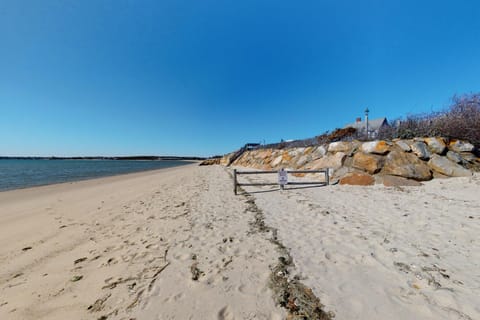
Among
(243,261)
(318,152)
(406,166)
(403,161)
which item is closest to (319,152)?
(318,152)

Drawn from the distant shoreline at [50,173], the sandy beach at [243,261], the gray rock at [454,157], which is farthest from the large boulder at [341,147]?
the distant shoreline at [50,173]

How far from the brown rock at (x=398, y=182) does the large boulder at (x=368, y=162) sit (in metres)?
0.59

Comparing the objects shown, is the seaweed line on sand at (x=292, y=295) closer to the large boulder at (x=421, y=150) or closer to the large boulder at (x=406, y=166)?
the large boulder at (x=406, y=166)

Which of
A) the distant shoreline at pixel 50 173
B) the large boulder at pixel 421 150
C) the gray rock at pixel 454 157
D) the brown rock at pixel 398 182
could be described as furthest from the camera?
A: the distant shoreline at pixel 50 173

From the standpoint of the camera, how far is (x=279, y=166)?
13586 mm

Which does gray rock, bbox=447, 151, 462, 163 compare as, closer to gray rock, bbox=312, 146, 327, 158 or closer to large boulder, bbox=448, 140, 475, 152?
large boulder, bbox=448, 140, 475, 152

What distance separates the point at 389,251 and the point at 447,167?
24.6 feet

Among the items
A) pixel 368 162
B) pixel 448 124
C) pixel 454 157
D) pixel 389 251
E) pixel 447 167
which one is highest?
pixel 448 124

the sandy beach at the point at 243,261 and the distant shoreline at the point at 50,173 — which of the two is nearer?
the sandy beach at the point at 243,261

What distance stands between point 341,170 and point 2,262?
10440 millimetres

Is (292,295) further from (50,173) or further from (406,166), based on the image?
(50,173)

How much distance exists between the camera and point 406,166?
24.9 ft

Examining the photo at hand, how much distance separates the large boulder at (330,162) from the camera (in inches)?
357

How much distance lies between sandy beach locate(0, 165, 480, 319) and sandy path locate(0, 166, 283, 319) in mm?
15
